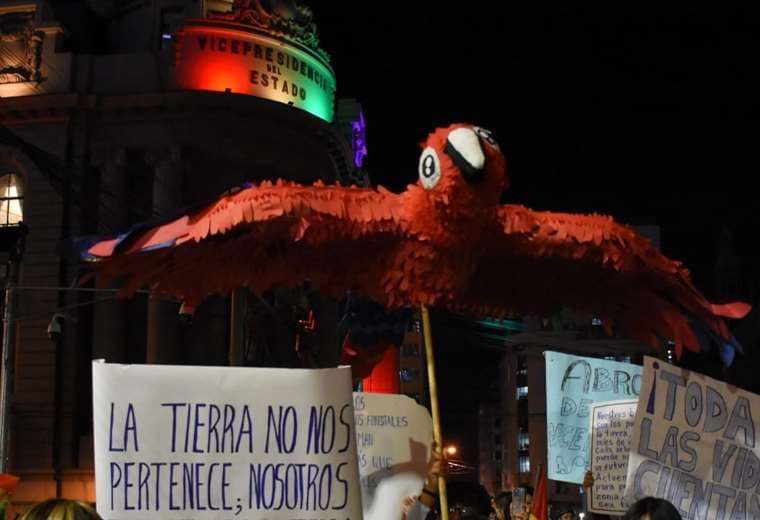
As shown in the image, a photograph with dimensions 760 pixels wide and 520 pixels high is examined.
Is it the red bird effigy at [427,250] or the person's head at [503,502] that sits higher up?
the red bird effigy at [427,250]

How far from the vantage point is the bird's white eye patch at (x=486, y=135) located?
18.9 ft

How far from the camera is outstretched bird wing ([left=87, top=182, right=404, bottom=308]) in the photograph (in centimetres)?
574

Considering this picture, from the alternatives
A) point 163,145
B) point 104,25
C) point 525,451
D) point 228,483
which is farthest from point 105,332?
point 525,451

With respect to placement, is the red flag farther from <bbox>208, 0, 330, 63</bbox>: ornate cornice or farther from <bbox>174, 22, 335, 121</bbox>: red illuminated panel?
<bbox>208, 0, 330, 63</bbox>: ornate cornice

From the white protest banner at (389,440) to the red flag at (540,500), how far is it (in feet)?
5.65

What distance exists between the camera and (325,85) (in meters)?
33.1

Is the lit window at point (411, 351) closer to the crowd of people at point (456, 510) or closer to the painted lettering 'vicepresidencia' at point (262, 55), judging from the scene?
the painted lettering 'vicepresidencia' at point (262, 55)

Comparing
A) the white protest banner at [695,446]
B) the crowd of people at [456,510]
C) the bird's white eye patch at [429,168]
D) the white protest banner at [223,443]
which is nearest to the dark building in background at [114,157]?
the crowd of people at [456,510]

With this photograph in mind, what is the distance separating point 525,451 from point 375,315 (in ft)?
281

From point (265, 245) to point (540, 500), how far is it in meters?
3.65

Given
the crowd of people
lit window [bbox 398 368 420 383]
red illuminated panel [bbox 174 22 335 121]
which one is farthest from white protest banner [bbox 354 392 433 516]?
lit window [bbox 398 368 420 383]

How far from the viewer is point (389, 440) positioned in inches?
277

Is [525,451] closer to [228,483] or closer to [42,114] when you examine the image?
[42,114]

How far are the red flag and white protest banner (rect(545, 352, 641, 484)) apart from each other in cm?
20
